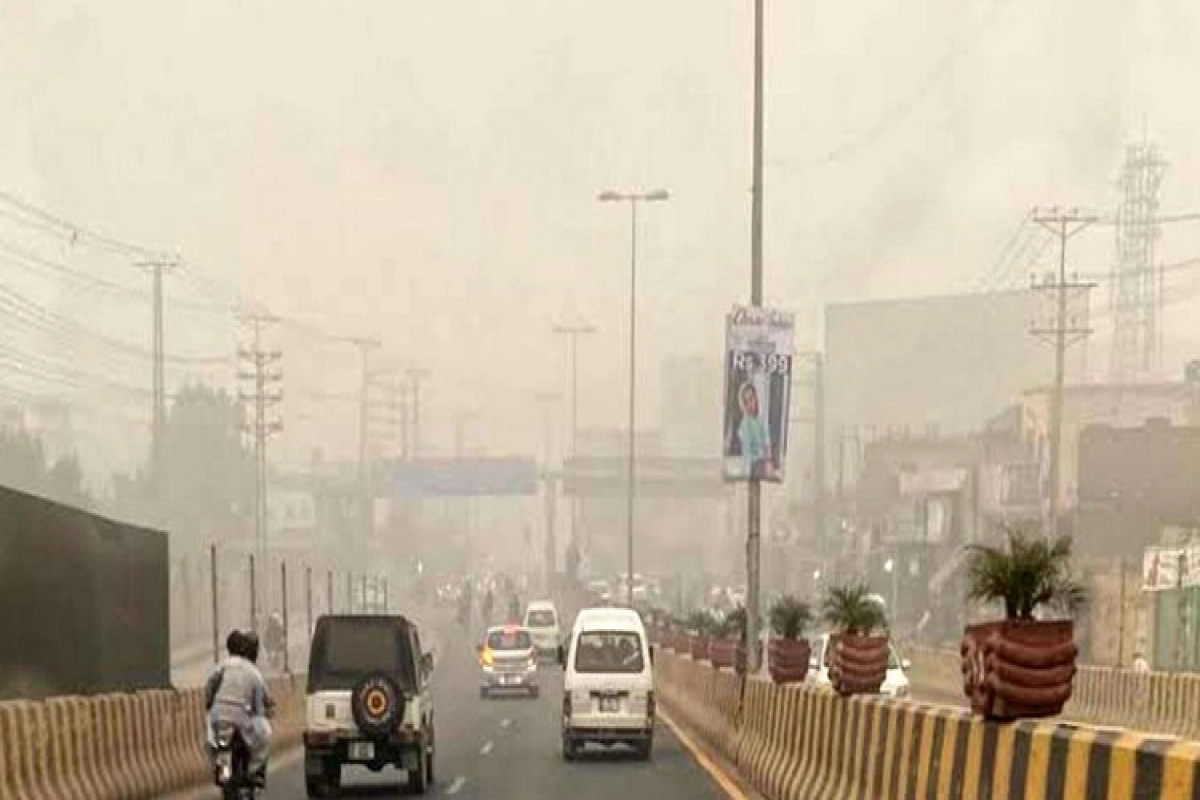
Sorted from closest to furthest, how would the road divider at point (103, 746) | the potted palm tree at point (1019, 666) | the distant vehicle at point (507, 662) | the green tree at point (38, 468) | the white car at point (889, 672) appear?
the potted palm tree at point (1019, 666), the road divider at point (103, 746), the white car at point (889, 672), the distant vehicle at point (507, 662), the green tree at point (38, 468)

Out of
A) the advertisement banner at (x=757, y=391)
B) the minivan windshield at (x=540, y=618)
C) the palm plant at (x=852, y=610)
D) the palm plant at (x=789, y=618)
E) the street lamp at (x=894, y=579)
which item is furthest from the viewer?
the street lamp at (x=894, y=579)

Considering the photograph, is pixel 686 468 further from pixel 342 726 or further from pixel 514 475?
pixel 342 726

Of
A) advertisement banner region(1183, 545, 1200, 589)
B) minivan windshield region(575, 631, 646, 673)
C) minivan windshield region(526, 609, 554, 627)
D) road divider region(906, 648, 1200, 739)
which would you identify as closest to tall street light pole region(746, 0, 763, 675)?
minivan windshield region(575, 631, 646, 673)

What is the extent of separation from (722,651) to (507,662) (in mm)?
6621

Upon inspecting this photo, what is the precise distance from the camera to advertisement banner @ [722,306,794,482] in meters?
35.8

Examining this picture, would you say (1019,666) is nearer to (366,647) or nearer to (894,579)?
(366,647)

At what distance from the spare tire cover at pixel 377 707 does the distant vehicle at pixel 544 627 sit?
46.9 m

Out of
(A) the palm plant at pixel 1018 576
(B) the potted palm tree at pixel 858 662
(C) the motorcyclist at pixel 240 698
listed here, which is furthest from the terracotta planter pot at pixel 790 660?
(A) the palm plant at pixel 1018 576

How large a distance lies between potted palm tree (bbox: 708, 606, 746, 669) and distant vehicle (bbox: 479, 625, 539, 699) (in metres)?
4.86

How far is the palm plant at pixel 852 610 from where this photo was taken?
96.5ft

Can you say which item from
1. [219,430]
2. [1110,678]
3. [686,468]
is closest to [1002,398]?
[686,468]

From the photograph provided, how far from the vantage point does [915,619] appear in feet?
310

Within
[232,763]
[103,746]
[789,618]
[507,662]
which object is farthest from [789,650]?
[507,662]

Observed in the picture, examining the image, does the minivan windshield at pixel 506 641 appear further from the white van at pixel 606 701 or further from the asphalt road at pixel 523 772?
the white van at pixel 606 701
